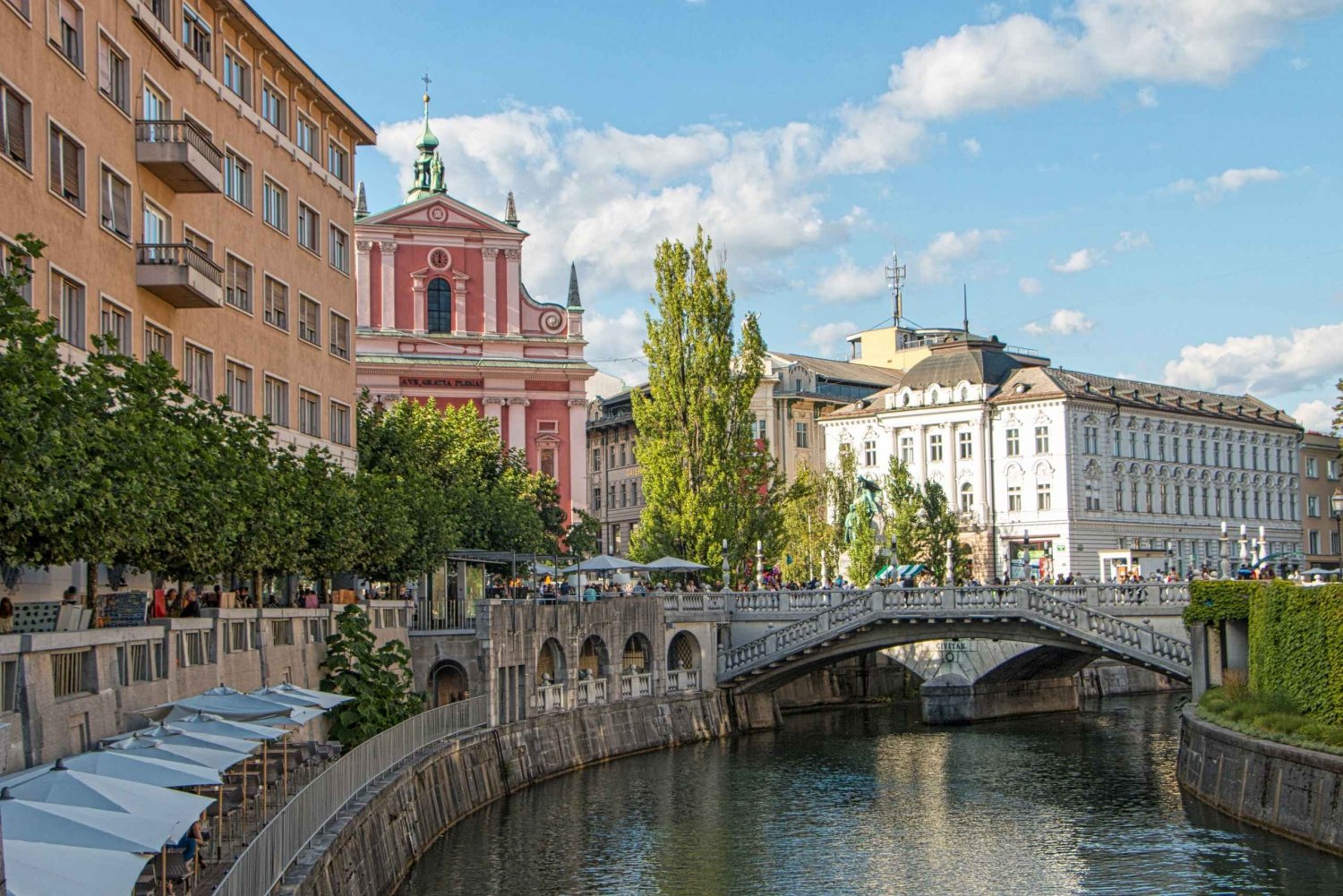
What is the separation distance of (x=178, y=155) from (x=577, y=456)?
5756 centimetres

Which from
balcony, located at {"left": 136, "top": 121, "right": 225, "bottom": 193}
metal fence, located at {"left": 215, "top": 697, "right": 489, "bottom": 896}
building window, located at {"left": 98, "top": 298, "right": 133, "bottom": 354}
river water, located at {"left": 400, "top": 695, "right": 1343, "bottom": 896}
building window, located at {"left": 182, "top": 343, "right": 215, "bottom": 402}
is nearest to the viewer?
metal fence, located at {"left": 215, "top": 697, "right": 489, "bottom": 896}

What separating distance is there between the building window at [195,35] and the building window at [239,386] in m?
8.52

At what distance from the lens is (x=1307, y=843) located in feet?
125

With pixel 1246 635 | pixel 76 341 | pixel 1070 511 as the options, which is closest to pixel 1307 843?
pixel 1246 635

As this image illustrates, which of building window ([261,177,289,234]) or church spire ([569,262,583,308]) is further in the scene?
church spire ([569,262,583,308])

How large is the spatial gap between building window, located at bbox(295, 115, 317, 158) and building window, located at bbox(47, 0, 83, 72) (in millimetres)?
16112

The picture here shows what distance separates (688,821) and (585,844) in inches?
182

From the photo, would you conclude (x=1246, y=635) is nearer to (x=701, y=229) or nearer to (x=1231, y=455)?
(x=701, y=229)

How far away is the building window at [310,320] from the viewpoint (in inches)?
2253

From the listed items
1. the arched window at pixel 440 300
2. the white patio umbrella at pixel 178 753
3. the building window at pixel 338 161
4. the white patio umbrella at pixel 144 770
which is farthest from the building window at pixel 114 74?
the arched window at pixel 440 300

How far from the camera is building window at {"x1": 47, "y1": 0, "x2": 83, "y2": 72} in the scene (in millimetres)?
39281

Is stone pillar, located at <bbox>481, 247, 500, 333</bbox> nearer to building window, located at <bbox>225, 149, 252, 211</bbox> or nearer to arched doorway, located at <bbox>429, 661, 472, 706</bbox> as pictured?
arched doorway, located at <bbox>429, 661, 472, 706</bbox>

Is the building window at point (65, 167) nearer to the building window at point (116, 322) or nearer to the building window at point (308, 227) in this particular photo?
the building window at point (116, 322)

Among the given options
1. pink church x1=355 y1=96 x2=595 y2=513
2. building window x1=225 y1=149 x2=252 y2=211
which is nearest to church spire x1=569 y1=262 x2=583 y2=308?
pink church x1=355 y1=96 x2=595 y2=513
